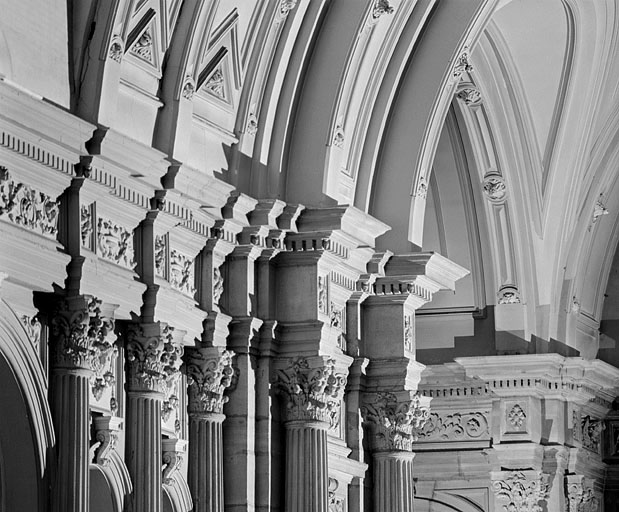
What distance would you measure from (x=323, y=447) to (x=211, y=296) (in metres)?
1.53

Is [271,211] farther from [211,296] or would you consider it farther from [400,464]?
[400,464]

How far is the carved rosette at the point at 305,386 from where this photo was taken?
14242 mm

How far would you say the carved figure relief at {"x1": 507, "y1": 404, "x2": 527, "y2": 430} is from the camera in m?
20.9

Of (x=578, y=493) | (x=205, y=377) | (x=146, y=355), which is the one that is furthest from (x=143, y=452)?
(x=578, y=493)

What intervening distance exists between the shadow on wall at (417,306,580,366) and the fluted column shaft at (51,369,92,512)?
32.6 ft

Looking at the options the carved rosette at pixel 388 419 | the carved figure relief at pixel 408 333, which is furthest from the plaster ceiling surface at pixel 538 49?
the carved rosette at pixel 388 419

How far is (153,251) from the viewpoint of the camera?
12.8m

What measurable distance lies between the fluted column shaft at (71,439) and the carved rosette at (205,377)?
1.88 meters

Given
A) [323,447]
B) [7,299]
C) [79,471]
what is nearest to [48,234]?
[7,299]

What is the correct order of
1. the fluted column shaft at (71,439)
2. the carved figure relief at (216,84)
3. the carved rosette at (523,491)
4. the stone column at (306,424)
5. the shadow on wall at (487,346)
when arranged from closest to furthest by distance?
1. the fluted column shaft at (71,439)
2. the carved figure relief at (216,84)
3. the stone column at (306,424)
4. the carved rosette at (523,491)
5. the shadow on wall at (487,346)

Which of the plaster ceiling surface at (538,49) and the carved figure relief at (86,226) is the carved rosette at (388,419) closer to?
the carved figure relief at (86,226)

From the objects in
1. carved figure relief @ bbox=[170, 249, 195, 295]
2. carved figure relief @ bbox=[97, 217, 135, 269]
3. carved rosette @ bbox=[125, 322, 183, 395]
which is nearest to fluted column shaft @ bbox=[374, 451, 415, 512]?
carved figure relief @ bbox=[170, 249, 195, 295]

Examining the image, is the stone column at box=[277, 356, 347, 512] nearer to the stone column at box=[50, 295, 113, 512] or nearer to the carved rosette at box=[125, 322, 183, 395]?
the carved rosette at box=[125, 322, 183, 395]

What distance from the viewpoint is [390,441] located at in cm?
1536
